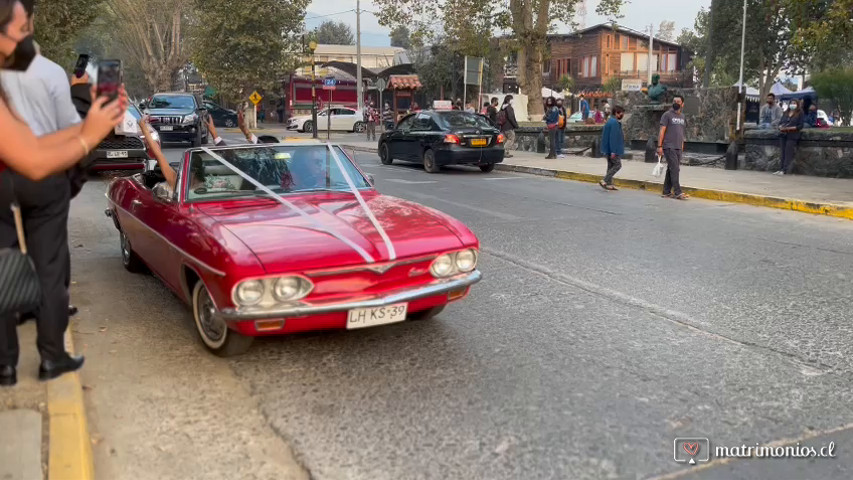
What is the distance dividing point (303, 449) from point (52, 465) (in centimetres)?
104

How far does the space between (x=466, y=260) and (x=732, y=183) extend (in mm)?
10984

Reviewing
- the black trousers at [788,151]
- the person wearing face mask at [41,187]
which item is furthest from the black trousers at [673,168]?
the person wearing face mask at [41,187]

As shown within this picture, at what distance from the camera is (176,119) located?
74.6 ft

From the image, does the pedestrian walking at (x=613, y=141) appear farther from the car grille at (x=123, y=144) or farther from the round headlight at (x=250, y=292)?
the round headlight at (x=250, y=292)

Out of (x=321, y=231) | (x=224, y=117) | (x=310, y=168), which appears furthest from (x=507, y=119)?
(x=224, y=117)

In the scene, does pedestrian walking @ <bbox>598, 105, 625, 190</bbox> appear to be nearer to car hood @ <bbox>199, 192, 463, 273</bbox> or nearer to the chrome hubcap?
car hood @ <bbox>199, 192, 463, 273</bbox>

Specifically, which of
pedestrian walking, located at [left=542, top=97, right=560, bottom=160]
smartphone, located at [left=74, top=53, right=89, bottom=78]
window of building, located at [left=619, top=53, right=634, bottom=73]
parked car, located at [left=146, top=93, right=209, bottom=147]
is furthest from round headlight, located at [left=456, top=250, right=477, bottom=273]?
window of building, located at [left=619, top=53, right=634, bottom=73]

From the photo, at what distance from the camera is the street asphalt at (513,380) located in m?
3.32

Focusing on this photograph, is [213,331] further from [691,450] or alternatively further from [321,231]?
[691,450]

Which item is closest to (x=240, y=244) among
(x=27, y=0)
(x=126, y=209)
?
(x=27, y=0)

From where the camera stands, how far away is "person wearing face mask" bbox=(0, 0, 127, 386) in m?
2.72

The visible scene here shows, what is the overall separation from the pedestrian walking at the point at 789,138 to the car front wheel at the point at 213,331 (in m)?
13.9

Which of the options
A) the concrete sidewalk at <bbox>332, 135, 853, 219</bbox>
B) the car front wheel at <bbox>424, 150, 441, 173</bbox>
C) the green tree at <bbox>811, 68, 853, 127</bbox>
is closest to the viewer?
the concrete sidewalk at <bbox>332, 135, 853, 219</bbox>

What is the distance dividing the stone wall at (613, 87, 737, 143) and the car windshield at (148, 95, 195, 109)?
564 inches
